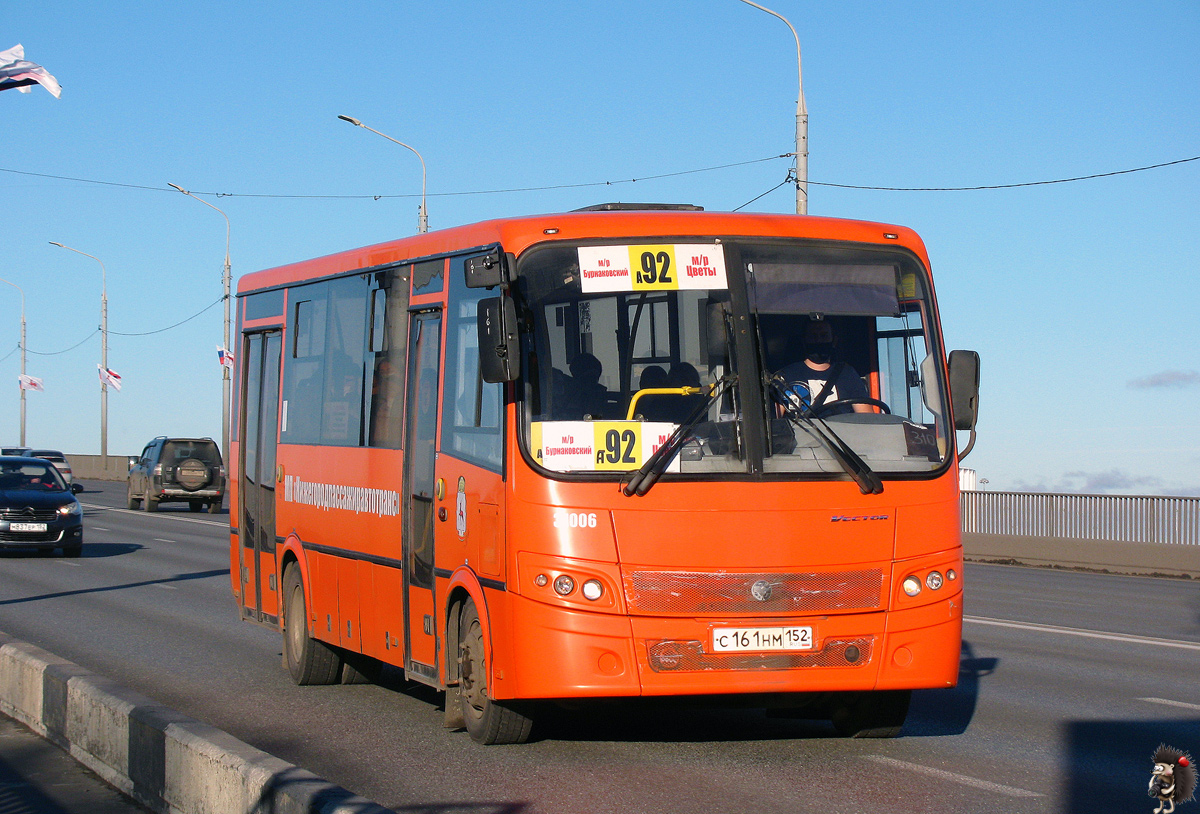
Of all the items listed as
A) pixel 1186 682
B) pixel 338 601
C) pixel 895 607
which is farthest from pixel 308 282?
pixel 1186 682

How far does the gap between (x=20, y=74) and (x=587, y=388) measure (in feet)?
26.3

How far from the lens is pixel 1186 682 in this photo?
11.7 meters

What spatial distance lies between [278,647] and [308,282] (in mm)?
3947

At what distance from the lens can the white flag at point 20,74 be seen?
44.5 ft

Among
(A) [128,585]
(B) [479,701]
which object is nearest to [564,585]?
(B) [479,701]

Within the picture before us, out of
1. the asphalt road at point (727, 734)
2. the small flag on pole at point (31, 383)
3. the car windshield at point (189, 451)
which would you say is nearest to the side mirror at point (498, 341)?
the asphalt road at point (727, 734)

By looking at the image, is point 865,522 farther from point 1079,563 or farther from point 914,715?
point 1079,563

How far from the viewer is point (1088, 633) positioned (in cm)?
1533

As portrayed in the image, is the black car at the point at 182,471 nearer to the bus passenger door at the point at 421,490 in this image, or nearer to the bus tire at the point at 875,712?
the bus passenger door at the point at 421,490

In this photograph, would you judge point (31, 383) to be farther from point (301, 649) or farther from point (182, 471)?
point (301, 649)

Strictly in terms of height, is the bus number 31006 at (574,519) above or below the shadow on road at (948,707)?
above

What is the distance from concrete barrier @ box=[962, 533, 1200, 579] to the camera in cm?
2586

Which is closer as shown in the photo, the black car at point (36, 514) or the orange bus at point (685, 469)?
the orange bus at point (685, 469)

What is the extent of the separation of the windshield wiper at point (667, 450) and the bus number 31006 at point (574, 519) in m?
0.22
